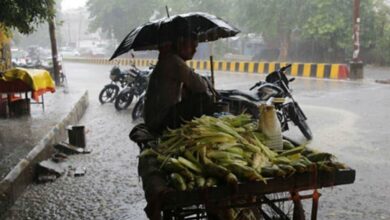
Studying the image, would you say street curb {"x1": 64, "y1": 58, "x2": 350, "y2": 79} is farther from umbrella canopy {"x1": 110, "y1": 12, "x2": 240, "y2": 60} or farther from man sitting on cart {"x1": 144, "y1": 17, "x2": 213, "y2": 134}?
man sitting on cart {"x1": 144, "y1": 17, "x2": 213, "y2": 134}

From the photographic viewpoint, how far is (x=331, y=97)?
12.9m

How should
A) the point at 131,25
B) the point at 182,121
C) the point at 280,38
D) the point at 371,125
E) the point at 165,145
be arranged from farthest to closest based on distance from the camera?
1. the point at 131,25
2. the point at 280,38
3. the point at 371,125
4. the point at 182,121
5. the point at 165,145

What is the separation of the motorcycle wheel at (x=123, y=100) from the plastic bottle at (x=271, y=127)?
9090 mm

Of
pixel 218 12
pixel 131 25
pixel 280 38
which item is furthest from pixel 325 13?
pixel 131 25

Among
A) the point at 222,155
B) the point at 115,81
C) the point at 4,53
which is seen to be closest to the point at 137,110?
the point at 115,81

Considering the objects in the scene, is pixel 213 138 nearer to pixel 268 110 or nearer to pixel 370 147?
pixel 268 110

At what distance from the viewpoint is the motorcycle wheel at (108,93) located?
44.7ft

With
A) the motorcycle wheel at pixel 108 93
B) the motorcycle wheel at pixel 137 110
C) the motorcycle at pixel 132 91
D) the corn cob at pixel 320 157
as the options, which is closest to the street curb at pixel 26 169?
the motorcycle wheel at pixel 137 110

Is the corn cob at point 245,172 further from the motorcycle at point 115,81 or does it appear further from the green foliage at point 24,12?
the motorcycle at point 115,81

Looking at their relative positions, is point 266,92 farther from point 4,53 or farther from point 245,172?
point 4,53

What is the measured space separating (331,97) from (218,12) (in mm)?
22462

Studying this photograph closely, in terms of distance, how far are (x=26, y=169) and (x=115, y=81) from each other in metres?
7.88

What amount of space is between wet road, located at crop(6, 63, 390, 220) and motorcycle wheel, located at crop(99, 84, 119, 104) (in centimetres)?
158

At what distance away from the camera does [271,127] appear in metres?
3.29
